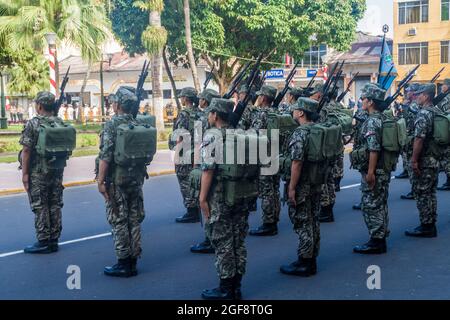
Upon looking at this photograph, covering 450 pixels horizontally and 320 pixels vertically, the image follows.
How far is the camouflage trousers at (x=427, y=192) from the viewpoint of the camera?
26.1ft

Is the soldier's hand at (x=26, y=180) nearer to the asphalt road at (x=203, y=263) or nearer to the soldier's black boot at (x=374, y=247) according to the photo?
the asphalt road at (x=203, y=263)

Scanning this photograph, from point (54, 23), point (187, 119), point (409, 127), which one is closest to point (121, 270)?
point (187, 119)

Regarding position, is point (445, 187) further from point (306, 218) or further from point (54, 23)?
point (54, 23)

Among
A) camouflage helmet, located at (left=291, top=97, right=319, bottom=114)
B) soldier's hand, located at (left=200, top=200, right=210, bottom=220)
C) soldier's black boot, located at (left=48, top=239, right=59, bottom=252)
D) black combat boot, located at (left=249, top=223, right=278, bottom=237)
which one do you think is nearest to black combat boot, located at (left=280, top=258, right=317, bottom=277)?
soldier's hand, located at (left=200, top=200, right=210, bottom=220)

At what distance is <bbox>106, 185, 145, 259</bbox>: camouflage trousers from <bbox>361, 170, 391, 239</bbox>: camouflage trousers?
2.55 m

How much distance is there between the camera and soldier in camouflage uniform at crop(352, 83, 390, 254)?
693 centimetres

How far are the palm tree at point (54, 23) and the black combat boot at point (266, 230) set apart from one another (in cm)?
1529

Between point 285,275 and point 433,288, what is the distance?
54.9 inches

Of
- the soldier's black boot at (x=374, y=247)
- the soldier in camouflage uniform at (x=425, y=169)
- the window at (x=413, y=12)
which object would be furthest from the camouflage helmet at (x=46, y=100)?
the window at (x=413, y=12)

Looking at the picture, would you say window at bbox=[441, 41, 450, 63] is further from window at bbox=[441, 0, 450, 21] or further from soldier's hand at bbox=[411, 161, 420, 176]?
soldier's hand at bbox=[411, 161, 420, 176]

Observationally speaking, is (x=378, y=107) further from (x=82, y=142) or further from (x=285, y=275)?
(x=82, y=142)

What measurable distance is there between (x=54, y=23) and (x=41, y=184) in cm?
1818

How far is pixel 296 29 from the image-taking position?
1139 inches

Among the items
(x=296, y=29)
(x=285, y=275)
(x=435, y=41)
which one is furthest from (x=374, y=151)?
(x=435, y=41)
